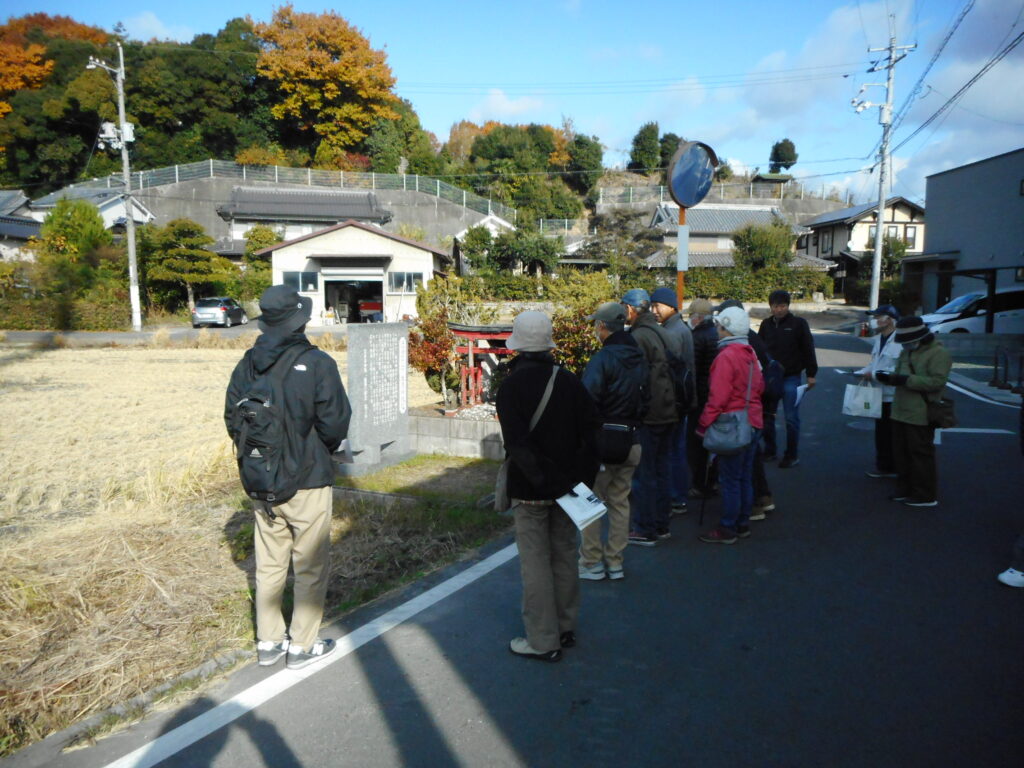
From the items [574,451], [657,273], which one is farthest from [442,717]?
[657,273]

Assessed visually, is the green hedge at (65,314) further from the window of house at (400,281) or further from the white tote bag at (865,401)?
the white tote bag at (865,401)

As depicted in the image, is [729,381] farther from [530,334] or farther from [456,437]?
[456,437]

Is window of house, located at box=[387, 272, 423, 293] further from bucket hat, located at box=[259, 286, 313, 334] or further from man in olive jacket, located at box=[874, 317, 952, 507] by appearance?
bucket hat, located at box=[259, 286, 313, 334]

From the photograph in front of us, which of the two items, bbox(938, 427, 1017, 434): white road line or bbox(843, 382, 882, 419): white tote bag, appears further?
bbox(938, 427, 1017, 434): white road line

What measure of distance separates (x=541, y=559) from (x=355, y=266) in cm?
3464

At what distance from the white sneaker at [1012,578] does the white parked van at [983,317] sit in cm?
1801

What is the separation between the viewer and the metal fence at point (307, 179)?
1774 inches

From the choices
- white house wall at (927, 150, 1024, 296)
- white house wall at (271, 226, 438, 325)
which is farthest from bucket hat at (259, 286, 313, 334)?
white house wall at (271, 226, 438, 325)

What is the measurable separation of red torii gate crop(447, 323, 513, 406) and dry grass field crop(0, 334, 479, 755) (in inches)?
106

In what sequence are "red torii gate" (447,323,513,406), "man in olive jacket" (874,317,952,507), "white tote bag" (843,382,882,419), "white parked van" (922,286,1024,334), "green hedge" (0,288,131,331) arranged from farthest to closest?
"green hedge" (0,288,131,331) < "white parked van" (922,286,1024,334) < "red torii gate" (447,323,513,406) < "white tote bag" (843,382,882,419) < "man in olive jacket" (874,317,952,507)

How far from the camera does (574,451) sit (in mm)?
3691

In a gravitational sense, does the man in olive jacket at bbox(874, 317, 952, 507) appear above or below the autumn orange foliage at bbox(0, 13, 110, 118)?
below

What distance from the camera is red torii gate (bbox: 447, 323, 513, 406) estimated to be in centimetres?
811

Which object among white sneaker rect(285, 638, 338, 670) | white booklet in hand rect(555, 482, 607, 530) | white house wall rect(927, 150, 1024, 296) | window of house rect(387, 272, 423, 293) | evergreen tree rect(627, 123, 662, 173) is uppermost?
evergreen tree rect(627, 123, 662, 173)
